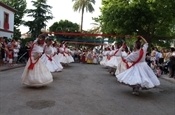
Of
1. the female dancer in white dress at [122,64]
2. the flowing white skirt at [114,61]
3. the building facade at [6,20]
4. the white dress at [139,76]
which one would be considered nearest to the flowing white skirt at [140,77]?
the white dress at [139,76]

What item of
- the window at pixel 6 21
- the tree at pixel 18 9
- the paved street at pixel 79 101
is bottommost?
the paved street at pixel 79 101

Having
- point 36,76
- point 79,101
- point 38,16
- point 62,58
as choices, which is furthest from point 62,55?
point 38,16

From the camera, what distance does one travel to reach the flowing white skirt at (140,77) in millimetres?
10766

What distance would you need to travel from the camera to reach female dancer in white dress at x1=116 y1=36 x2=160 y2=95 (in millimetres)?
10805

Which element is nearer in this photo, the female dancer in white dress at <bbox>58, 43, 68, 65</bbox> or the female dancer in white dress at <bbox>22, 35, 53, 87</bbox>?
the female dancer in white dress at <bbox>22, 35, 53, 87</bbox>

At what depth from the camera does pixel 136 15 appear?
120 feet

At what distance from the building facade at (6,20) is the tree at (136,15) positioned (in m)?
11.6

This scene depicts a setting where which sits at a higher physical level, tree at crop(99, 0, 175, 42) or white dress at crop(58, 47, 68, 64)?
A: tree at crop(99, 0, 175, 42)

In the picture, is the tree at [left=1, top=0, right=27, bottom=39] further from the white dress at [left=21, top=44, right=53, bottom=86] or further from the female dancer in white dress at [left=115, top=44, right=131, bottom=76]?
the white dress at [left=21, top=44, right=53, bottom=86]

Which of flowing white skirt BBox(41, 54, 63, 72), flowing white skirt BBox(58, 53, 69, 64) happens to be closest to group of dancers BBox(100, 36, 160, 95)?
flowing white skirt BBox(41, 54, 63, 72)

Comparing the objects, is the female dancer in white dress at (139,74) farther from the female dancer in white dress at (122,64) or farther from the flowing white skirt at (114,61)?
the flowing white skirt at (114,61)

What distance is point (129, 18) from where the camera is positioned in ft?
120

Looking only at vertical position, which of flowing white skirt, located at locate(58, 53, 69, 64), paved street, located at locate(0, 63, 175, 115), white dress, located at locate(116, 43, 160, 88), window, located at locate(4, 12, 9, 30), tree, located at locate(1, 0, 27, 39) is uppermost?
tree, located at locate(1, 0, 27, 39)

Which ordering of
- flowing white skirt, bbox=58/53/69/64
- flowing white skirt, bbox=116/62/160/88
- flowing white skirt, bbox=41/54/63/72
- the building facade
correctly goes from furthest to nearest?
the building facade
flowing white skirt, bbox=58/53/69/64
flowing white skirt, bbox=41/54/63/72
flowing white skirt, bbox=116/62/160/88
